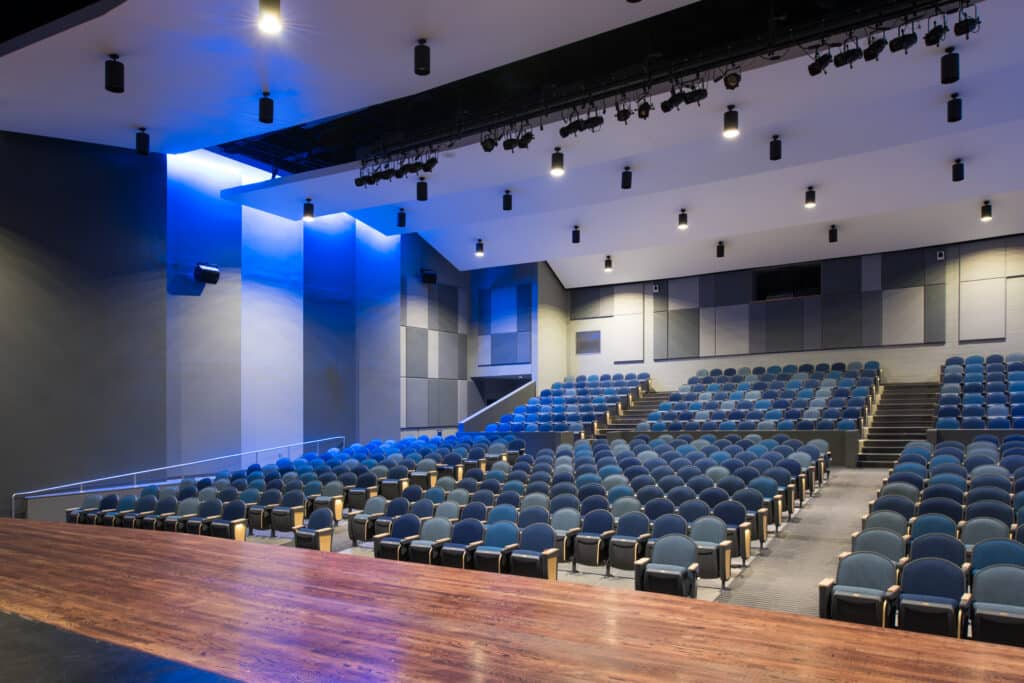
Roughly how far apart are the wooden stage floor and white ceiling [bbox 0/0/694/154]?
4771 mm

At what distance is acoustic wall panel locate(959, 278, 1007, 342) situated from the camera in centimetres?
1360

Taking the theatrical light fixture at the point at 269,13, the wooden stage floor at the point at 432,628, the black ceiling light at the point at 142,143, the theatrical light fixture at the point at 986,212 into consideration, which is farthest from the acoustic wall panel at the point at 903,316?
the black ceiling light at the point at 142,143

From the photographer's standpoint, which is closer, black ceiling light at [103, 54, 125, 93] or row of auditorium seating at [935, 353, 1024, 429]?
black ceiling light at [103, 54, 125, 93]

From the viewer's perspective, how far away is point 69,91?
25.9 ft

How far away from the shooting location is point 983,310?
45.2 feet

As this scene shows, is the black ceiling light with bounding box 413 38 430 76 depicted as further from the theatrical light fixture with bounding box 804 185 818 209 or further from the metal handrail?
the metal handrail

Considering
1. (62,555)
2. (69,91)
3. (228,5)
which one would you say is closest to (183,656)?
(62,555)

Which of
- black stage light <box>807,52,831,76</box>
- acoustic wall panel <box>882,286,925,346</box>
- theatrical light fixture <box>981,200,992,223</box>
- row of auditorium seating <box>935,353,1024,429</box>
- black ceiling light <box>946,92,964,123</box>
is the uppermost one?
black stage light <box>807,52,831,76</box>

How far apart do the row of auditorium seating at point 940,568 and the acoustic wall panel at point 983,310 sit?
8891 mm

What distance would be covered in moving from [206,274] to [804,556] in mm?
9964

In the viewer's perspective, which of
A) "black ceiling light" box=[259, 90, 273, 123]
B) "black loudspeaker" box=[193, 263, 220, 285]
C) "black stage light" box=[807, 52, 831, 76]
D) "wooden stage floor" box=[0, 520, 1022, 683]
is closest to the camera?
"wooden stage floor" box=[0, 520, 1022, 683]

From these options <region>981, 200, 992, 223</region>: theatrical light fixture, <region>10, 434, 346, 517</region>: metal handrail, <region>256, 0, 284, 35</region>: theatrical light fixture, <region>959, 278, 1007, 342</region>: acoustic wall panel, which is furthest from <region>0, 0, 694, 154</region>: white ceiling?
<region>959, 278, 1007, 342</region>: acoustic wall panel

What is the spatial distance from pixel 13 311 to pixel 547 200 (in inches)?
326

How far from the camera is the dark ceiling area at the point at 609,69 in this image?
6666 millimetres
